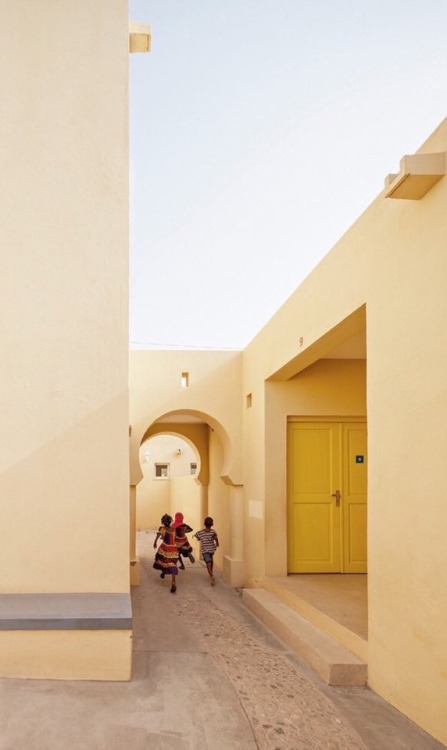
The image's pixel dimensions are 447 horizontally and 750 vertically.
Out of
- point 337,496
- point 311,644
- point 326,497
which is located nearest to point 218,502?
point 326,497

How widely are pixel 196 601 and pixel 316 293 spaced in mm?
5062

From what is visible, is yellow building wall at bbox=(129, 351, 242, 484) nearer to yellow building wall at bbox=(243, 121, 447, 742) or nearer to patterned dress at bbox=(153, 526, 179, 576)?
patterned dress at bbox=(153, 526, 179, 576)

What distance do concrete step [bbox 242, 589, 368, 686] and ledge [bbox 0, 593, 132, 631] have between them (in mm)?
1954

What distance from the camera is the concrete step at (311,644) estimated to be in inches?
229

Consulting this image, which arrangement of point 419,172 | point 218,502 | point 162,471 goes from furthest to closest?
point 162,471 → point 218,502 → point 419,172

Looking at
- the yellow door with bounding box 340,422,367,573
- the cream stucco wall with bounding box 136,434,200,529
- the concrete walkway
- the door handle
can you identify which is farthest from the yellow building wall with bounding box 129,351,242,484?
the cream stucco wall with bounding box 136,434,200,529

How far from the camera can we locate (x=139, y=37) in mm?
6508

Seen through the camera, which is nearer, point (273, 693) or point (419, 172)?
point (419, 172)

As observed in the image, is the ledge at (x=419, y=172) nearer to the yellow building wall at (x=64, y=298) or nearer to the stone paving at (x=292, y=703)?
the yellow building wall at (x=64, y=298)

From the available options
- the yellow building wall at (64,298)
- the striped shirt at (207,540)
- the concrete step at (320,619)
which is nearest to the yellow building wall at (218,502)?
the striped shirt at (207,540)

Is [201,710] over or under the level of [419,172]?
under

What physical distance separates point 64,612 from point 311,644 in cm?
268

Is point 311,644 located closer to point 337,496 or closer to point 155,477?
point 337,496

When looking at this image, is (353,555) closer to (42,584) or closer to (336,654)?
(336,654)
